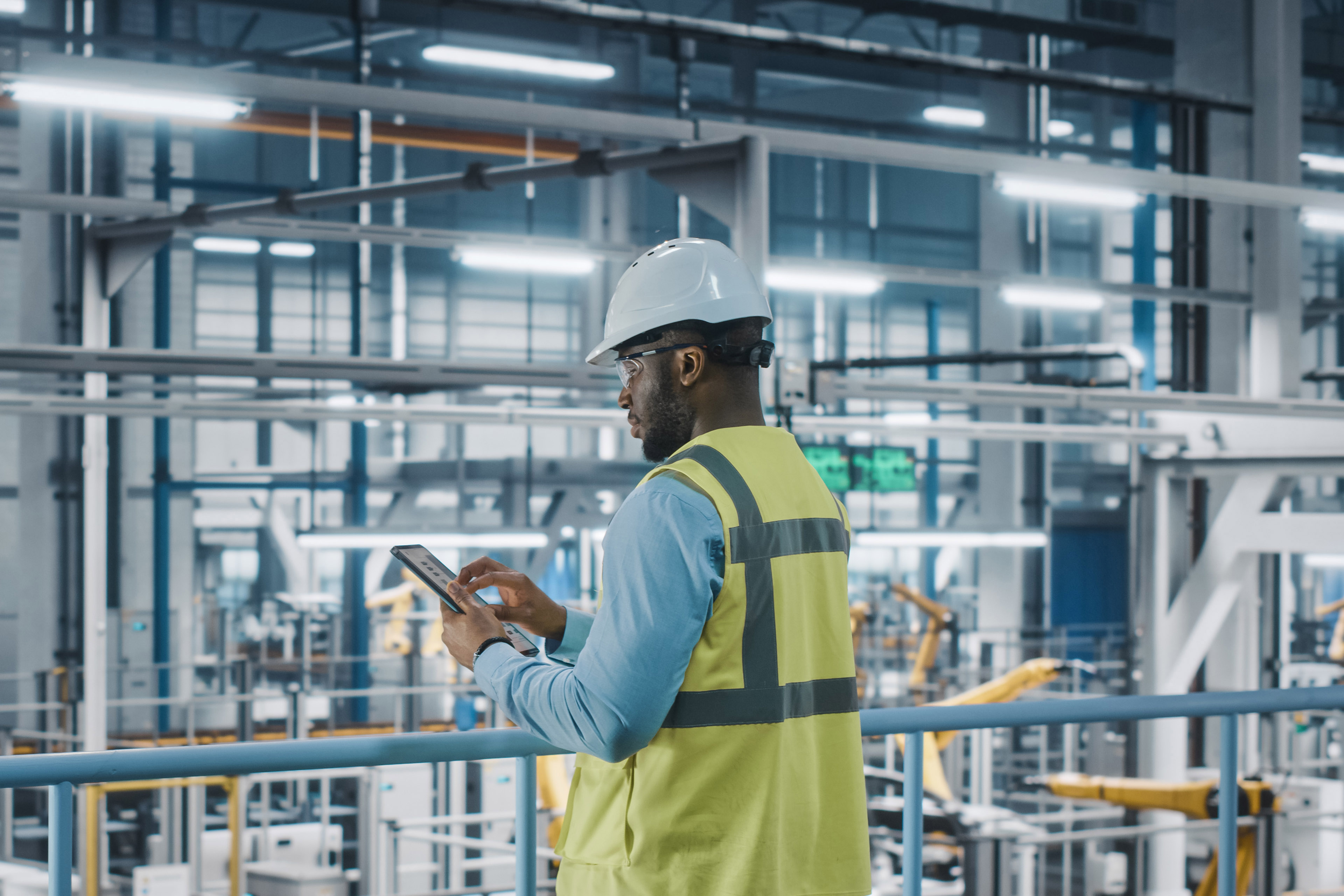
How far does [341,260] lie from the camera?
20547 mm

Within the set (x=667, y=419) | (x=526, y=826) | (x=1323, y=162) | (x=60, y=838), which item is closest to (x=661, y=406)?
(x=667, y=419)

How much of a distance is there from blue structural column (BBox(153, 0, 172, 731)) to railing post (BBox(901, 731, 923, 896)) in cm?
1320

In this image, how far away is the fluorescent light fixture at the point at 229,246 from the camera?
1839 centimetres

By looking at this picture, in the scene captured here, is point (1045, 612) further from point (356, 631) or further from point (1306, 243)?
point (1306, 243)

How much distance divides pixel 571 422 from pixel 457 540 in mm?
4050

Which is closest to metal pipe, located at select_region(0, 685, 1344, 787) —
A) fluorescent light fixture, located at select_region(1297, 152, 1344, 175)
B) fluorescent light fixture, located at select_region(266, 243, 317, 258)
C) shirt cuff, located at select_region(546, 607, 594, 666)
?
shirt cuff, located at select_region(546, 607, 594, 666)

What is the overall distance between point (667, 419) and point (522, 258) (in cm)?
807

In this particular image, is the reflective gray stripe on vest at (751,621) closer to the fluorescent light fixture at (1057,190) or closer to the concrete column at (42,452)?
the fluorescent light fixture at (1057,190)

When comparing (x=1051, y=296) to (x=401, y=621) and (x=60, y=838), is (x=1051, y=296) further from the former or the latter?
(x=60, y=838)

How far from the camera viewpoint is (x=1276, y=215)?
8.86 m

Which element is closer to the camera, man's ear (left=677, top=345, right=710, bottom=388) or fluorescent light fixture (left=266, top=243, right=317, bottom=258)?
man's ear (left=677, top=345, right=710, bottom=388)

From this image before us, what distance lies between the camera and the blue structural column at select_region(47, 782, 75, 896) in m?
1.76

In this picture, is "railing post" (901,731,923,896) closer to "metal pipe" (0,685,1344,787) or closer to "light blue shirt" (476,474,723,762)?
"metal pipe" (0,685,1344,787)

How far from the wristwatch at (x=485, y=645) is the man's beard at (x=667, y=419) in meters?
0.28
